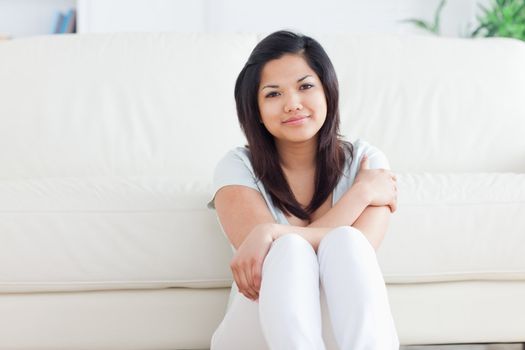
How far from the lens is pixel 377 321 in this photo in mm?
1137

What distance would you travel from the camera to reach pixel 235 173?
5.06 feet

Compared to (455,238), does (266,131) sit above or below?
above

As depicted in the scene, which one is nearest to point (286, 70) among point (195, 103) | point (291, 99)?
point (291, 99)

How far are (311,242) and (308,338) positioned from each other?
244mm

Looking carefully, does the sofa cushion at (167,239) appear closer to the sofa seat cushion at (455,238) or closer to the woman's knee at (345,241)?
the sofa seat cushion at (455,238)

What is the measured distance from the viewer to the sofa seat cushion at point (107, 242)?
1603 mm

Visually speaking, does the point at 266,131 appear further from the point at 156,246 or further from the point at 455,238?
the point at 455,238

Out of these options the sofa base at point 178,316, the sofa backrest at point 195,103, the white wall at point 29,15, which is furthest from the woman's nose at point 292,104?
the white wall at point 29,15

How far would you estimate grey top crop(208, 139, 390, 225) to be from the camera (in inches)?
60.4

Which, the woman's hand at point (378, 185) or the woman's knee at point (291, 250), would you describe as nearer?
the woman's knee at point (291, 250)

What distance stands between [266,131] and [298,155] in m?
0.08

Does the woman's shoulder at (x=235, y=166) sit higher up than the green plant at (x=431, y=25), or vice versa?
the woman's shoulder at (x=235, y=166)

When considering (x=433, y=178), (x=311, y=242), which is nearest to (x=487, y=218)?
(x=433, y=178)

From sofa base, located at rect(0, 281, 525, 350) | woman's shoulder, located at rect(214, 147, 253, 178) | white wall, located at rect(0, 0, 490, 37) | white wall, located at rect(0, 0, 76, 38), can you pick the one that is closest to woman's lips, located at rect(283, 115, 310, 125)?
woman's shoulder, located at rect(214, 147, 253, 178)
